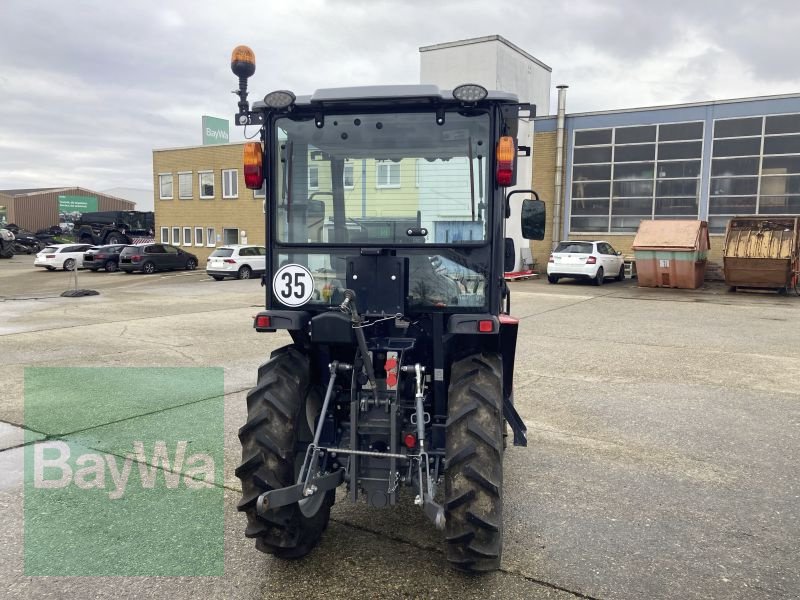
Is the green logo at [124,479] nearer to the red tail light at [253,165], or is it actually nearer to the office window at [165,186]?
the red tail light at [253,165]

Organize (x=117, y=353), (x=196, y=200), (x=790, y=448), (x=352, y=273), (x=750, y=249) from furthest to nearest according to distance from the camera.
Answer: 1. (x=196, y=200)
2. (x=750, y=249)
3. (x=117, y=353)
4. (x=790, y=448)
5. (x=352, y=273)

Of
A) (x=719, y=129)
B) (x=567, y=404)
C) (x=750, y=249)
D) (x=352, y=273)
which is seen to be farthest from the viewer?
(x=719, y=129)

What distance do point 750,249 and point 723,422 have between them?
15.0 meters

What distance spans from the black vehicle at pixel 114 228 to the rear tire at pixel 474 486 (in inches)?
1557

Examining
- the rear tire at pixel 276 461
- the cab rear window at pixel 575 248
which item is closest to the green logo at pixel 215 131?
the cab rear window at pixel 575 248

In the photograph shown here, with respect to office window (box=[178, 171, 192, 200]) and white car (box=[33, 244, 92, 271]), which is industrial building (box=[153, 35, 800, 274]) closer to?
office window (box=[178, 171, 192, 200])

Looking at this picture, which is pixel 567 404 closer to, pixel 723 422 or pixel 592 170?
pixel 723 422

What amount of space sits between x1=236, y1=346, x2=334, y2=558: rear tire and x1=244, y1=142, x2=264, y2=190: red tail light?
1.10 metres

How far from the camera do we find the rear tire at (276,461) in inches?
130

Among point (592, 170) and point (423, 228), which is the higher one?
point (592, 170)

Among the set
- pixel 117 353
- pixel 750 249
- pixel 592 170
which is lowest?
pixel 117 353

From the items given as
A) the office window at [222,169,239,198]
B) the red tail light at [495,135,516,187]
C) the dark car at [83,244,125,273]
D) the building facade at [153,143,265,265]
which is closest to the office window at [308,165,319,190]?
the red tail light at [495,135,516,187]

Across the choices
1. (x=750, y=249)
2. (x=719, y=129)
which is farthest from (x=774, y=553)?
(x=719, y=129)

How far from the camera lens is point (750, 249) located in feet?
61.9
